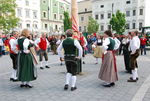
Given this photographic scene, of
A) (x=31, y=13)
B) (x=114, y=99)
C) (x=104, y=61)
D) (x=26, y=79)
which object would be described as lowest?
(x=114, y=99)

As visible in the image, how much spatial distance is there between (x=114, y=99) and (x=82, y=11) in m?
63.7

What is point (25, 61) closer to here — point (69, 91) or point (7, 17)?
point (69, 91)

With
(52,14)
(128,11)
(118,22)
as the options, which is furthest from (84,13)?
(118,22)

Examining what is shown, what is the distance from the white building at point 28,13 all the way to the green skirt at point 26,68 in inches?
1592

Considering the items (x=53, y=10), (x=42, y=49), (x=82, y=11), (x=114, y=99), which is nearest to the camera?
(x=114, y=99)

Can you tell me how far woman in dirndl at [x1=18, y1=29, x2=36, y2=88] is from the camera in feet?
20.1

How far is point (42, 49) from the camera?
1041cm

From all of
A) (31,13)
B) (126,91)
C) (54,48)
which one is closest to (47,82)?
(126,91)

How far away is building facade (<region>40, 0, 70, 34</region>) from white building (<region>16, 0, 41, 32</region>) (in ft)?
11.7

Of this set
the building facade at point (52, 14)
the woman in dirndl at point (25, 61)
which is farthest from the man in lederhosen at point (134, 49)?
the building facade at point (52, 14)

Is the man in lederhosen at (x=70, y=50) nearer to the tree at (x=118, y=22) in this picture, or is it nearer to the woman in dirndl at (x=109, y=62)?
the woman in dirndl at (x=109, y=62)

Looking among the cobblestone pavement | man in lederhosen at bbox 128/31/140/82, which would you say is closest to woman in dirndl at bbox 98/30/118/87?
the cobblestone pavement

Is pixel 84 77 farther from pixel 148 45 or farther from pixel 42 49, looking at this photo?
pixel 148 45

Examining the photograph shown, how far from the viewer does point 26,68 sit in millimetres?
6160
